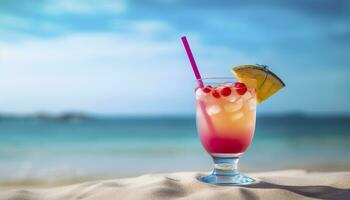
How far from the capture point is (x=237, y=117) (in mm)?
2475

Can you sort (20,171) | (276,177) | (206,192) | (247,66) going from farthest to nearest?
(20,171) → (276,177) → (247,66) → (206,192)

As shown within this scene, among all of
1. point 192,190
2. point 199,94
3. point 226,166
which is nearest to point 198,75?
point 199,94

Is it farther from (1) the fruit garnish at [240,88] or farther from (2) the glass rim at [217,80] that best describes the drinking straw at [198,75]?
(1) the fruit garnish at [240,88]

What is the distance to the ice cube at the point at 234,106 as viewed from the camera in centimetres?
246

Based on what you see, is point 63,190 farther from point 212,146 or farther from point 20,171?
point 20,171

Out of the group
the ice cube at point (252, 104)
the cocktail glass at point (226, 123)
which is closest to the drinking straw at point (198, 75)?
the cocktail glass at point (226, 123)

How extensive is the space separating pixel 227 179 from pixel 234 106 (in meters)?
0.36

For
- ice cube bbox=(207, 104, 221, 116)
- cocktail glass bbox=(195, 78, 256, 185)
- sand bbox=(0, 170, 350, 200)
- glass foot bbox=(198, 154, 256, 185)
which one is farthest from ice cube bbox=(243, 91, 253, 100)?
sand bbox=(0, 170, 350, 200)

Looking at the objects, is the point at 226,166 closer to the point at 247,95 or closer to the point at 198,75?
the point at 247,95

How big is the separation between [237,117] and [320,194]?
0.54m

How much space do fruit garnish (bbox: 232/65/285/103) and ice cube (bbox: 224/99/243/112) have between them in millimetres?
109

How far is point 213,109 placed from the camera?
2.48 meters

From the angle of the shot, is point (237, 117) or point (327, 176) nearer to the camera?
point (237, 117)

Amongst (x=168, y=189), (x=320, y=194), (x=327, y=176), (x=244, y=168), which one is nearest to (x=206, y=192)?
(x=168, y=189)
